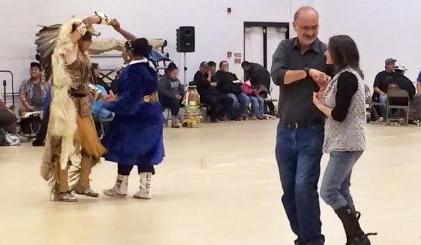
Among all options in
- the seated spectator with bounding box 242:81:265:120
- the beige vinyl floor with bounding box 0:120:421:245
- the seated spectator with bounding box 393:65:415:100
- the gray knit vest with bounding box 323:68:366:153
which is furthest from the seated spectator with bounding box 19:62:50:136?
the gray knit vest with bounding box 323:68:366:153

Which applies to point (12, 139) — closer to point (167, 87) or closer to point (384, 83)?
point (167, 87)

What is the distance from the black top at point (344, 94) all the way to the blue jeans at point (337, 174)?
0.82 feet

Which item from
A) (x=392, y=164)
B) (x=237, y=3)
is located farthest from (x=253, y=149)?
(x=237, y=3)

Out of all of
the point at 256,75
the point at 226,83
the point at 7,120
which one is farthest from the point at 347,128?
the point at 256,75

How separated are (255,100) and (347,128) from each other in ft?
45.2

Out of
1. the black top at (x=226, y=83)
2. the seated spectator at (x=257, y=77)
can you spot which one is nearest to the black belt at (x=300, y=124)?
the black top at (x=226, y=83)

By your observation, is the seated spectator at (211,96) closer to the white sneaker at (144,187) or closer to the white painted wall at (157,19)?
A: the white painted wall at (157,19)

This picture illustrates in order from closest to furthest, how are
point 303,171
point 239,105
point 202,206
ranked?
point 303,171 < point 202,206 < point 239,105

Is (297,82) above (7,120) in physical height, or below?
above

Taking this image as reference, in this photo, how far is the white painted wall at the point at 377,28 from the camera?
21547mm

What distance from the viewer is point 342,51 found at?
4922 mm

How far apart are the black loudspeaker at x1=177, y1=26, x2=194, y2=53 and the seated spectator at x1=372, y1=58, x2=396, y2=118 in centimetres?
414

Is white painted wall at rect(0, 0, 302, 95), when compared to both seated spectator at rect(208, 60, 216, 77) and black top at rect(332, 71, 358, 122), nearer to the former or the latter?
seated spectator at rect(208, 60, 216, 77)

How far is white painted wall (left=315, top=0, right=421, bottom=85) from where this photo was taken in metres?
21.5
